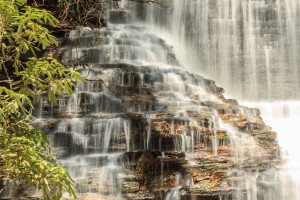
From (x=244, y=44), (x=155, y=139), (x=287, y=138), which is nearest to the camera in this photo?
(x=155, y=139)

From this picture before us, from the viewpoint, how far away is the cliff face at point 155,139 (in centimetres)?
750

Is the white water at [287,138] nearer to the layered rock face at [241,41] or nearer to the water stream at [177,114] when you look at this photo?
the water stream at [177,114]

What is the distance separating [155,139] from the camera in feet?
27.0

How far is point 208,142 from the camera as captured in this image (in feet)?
27.5

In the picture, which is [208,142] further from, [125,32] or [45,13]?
[125,32]

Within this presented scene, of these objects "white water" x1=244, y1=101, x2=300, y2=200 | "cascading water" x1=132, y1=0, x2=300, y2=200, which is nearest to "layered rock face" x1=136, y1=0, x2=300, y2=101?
"cascading water" x1=132, y1=0, x2=300, y2=200

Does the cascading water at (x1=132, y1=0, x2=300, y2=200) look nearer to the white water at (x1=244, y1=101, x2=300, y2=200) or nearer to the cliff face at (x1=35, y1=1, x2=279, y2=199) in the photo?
the white water at (x1=244, y1=101, x2=300, y2=200)

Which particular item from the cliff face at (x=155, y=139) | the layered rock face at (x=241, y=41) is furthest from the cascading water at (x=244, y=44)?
the cliff face at (x=155, y=139)

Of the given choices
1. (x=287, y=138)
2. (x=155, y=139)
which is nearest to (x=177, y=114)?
(x=155, y=139)

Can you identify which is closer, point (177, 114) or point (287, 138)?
point (177, 114)

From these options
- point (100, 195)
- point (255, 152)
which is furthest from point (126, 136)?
point (255, 152)

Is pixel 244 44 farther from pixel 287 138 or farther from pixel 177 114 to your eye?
pixel 177 114

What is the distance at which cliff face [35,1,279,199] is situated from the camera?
7.50 metres

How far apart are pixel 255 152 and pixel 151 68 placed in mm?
4274
